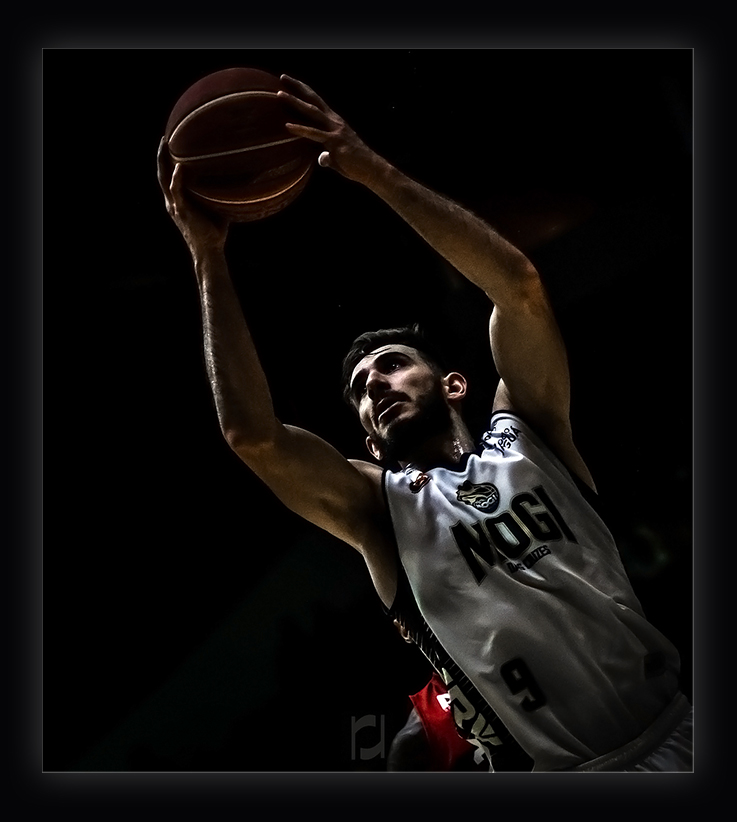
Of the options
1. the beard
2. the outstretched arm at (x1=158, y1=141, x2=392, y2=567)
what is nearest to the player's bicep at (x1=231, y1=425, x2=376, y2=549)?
the outstretched arm at (x1=158, y1=141, x2=392, y2=567)

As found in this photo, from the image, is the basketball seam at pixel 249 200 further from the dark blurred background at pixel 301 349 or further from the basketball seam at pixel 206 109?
the dark blurred background at pixel 301 349

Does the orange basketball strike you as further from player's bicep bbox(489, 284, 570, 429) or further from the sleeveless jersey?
the sleeveless jersey

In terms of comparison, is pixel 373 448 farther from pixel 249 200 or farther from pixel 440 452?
pixel 249 200

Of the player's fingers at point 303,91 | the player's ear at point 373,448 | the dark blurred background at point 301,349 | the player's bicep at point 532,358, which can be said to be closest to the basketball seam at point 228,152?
the player's fingers at point 303,91

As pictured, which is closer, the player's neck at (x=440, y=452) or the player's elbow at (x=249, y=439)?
the player's elbow at (x=249, y=439)

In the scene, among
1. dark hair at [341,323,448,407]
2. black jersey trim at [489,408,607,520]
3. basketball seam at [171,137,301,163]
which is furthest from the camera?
dark hair at [341,323,448,407]

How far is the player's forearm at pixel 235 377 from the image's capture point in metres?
2.71

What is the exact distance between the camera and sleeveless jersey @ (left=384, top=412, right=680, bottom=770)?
8.66ft

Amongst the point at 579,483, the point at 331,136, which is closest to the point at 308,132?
the point at 331,136

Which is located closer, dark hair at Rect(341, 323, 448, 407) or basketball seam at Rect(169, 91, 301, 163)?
basketball seam at Rect(169, 91, 301, 163)

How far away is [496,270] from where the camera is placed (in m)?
2.79

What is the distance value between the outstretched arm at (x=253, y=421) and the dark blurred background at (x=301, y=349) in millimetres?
100

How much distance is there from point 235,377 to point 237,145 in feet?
1.83
